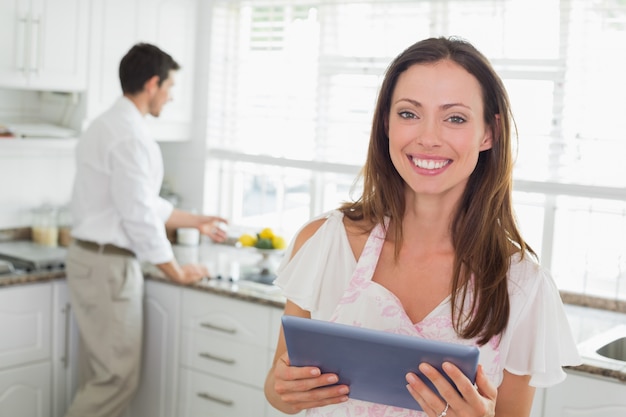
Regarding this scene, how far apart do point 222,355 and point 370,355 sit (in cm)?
196

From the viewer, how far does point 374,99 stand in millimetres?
3523

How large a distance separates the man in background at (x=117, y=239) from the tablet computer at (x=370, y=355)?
1.87m

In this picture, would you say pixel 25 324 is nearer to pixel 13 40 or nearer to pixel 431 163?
pixel 13 40

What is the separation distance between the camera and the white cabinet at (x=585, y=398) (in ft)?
7.64

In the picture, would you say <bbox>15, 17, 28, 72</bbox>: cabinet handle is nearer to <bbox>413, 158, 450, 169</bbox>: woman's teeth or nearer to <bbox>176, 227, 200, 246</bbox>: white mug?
<bbox>176, 227, 200, 246</bbox>: white mug

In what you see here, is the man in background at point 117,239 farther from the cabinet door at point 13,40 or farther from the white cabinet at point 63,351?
the cabinet door at point 13,40

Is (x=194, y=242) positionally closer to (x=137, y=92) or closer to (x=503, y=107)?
(x=137, y=92)

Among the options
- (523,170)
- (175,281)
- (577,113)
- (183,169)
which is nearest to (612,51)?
(577,113)

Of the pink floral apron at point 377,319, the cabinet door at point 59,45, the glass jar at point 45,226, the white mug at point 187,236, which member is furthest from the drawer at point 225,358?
the pink floral apron at point 377,319

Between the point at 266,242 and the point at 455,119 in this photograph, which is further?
the point at 266,242

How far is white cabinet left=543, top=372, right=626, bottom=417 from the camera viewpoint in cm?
233

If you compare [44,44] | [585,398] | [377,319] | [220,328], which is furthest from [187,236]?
[377,319]

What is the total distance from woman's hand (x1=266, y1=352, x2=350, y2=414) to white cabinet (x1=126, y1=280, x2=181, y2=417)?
1914mm

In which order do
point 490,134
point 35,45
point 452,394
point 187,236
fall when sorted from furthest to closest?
point 187,236, point 35,45, point 490,134, point 452,394
